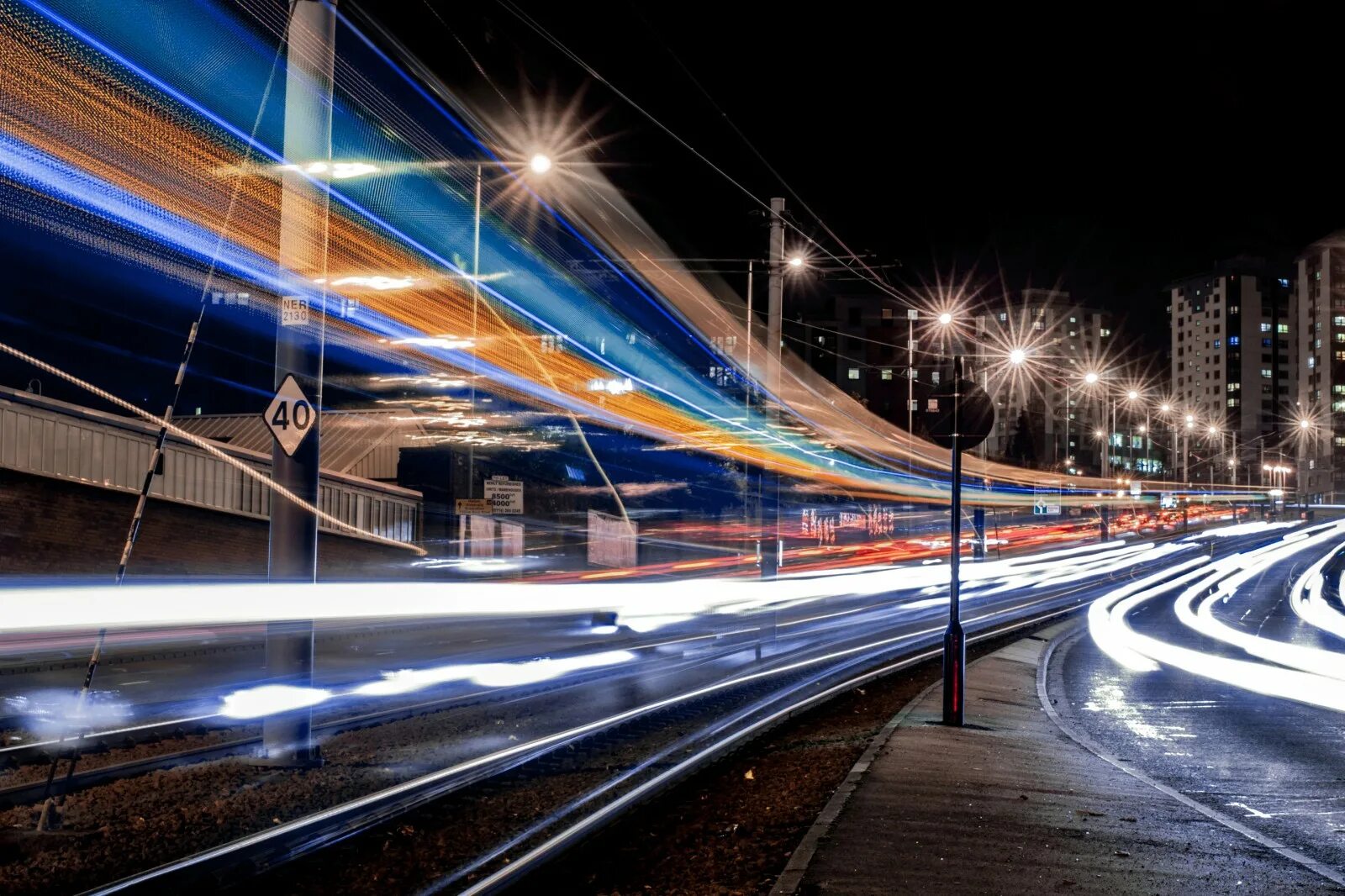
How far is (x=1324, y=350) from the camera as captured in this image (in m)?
120

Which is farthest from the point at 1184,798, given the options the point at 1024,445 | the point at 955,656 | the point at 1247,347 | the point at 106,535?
A: the point at 1247,347

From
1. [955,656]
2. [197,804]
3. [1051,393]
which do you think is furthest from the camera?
[1051,393]

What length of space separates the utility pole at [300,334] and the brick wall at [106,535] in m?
9.12

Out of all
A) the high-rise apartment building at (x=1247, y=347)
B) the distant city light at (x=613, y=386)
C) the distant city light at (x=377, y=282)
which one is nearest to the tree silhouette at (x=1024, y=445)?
the distant city light at (x=613, y=386)

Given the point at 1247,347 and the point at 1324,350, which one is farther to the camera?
the point at 1247,347

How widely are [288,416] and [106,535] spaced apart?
33.4ft

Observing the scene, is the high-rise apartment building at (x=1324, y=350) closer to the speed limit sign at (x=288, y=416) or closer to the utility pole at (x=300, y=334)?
the utility pole at (x=300, y=334)

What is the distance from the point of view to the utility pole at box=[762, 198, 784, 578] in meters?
22.0

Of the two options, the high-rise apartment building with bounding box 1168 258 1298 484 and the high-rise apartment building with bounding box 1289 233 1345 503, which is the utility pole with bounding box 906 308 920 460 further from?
the high-rise apartment building with bounding box 1168 258 1298 484

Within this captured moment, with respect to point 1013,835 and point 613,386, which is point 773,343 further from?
point 613,386

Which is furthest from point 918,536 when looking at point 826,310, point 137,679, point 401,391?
point 826,310

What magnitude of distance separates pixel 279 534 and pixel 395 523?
18.9 meters

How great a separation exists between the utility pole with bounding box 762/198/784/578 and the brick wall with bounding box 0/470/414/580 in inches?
378

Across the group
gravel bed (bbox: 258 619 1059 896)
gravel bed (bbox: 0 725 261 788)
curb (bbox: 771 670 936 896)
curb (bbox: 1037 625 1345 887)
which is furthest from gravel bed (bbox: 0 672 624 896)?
curb (bbox: 1037 625 1345 887)
